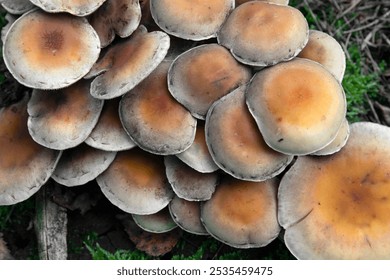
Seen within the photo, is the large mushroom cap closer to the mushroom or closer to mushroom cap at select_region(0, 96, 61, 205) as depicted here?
the mushroom

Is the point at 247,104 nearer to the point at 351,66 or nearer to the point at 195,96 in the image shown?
the point at 195,96

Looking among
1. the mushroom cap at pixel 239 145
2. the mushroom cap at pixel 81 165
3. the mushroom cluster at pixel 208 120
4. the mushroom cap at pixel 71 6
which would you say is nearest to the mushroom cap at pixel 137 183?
the mushroom cluster at pixel 208 120

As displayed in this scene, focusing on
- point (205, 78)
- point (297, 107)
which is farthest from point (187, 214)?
point (297, 107)

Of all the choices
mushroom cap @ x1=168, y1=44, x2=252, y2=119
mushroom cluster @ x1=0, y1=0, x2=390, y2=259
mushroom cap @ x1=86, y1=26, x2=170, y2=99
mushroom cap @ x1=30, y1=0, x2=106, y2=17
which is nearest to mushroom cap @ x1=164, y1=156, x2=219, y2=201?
mushroom cluster @ x1=0, y1=0, x2=390, y2=259

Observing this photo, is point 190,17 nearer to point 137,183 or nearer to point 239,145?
point 239,145

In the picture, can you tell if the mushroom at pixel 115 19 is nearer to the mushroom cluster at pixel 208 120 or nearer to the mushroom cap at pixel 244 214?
the mushroom cluster at pixel 208 120

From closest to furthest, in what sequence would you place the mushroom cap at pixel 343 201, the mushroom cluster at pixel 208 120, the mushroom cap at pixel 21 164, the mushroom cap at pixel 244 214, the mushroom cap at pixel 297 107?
1. the mushroom cap at pixel 297 107
2. the mushroom cluster at pixel 208 120
3. the mushroom cap at pixel 343 201
4. the mushroom cap at pixel 244 214
5. the mushroom cap at pixel 21 164

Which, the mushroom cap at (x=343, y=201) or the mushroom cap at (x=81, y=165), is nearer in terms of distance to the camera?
the mushroom cap at (x=343, y=201)
